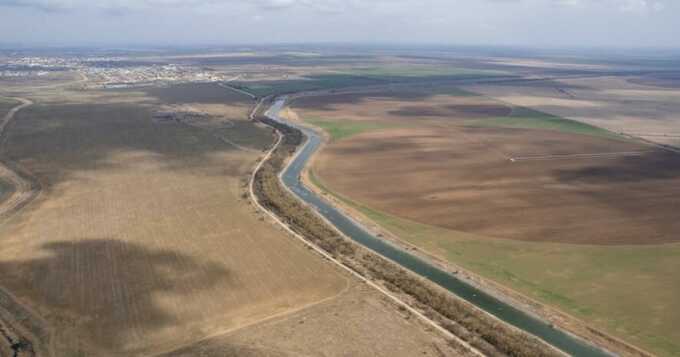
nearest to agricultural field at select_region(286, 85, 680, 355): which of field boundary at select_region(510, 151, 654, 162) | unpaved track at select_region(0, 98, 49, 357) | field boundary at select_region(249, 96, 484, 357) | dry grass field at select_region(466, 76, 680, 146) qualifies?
field boundary at select_region(510, 151, 654, 162)

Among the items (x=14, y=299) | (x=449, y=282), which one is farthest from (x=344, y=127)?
(x=14, y=299)

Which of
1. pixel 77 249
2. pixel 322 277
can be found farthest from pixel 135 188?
pixel 322 277

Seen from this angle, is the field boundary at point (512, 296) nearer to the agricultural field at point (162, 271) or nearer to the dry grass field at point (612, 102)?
the agricultural field at point (162, 271)

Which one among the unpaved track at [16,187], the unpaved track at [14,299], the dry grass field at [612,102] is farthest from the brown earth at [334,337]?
the dry grass field at [612,102]

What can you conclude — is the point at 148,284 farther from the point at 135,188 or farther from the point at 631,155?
the point at 631,155

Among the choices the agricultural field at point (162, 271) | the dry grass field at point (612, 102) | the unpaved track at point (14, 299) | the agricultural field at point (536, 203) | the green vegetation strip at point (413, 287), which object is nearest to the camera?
the unpaved track at point (14, 299)
